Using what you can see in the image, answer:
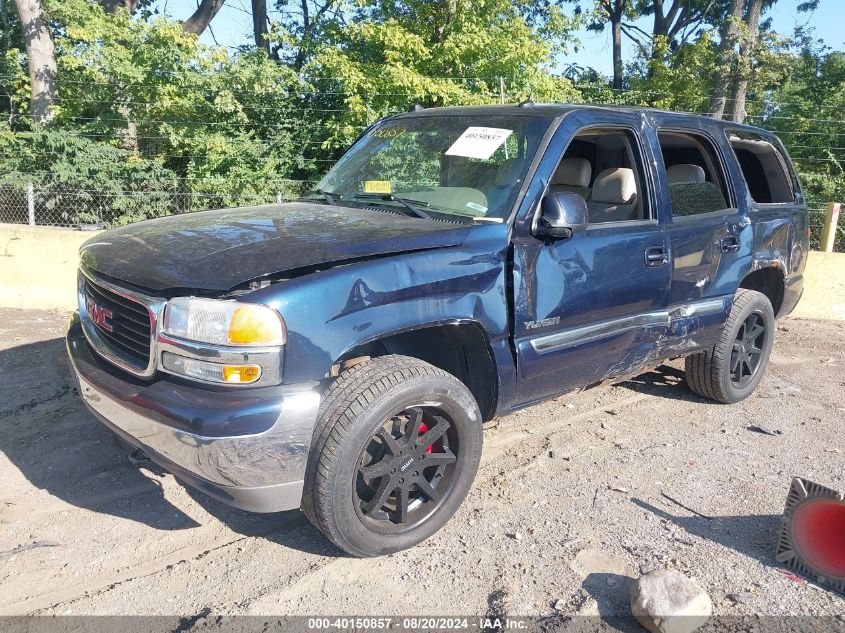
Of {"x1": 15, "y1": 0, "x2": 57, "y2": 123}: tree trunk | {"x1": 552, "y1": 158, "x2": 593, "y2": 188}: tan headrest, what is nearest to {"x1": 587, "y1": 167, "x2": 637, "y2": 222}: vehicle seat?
{"x1": 552, "y1": 158, "x2": 593, "y2": 188}: tan headrest

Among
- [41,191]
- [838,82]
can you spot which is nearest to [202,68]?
[41,191]

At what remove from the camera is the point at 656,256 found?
3914mm

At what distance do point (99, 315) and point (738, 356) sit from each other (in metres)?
4.16

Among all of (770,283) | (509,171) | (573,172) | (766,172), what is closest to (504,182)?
(509,171)

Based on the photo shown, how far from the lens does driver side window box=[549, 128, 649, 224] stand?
4043mm

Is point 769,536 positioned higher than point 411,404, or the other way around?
point 411,404

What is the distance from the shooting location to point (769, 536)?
3.26 m

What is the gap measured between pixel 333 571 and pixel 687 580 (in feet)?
4.68

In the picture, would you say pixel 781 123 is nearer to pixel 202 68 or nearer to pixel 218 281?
pixel 202 68

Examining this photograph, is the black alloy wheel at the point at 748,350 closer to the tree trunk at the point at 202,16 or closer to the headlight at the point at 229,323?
the headlight at the point at 229,323

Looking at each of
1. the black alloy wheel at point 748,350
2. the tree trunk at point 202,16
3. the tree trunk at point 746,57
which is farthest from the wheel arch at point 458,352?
the tree trunk at point 202,16

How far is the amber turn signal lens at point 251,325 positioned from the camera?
2.53 meters

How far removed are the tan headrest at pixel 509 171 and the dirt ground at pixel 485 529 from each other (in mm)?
1588

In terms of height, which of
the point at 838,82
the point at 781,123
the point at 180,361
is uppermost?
the point at 838,82
